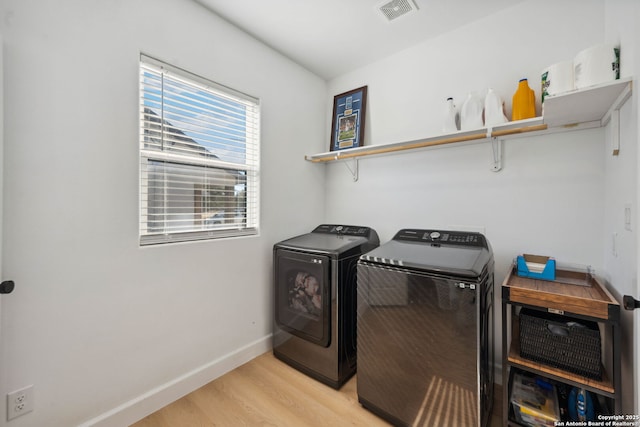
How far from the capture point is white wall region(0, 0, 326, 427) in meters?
1.26

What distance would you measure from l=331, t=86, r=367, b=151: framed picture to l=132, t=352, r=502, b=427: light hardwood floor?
2074 millimetres

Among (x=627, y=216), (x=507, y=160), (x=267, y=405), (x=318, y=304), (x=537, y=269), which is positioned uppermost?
(x=507, y=160)

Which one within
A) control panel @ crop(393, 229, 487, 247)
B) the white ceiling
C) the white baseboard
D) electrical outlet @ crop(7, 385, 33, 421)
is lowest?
the white baseboard

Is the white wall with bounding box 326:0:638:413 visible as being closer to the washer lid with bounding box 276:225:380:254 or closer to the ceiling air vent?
the washer lid with bounding box 276:225:380:254

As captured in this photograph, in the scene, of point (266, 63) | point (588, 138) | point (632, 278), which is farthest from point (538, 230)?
point (266, 63)

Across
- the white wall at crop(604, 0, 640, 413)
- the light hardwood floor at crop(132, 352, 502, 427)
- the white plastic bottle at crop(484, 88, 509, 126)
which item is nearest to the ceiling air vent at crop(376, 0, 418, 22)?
the white plastic bottle at crop(484, 88, 509, 126)

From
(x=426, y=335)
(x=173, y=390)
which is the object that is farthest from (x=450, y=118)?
(x=173, y=390)

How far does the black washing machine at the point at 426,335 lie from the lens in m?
1.32

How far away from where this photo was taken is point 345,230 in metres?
2.51

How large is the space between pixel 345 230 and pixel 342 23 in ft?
5.48

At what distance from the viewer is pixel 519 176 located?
1.86 metres

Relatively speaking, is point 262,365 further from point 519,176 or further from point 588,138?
point 588,138

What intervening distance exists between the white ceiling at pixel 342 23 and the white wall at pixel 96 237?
0.21 m

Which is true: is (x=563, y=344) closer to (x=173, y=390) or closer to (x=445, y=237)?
(x=445, y=237)
